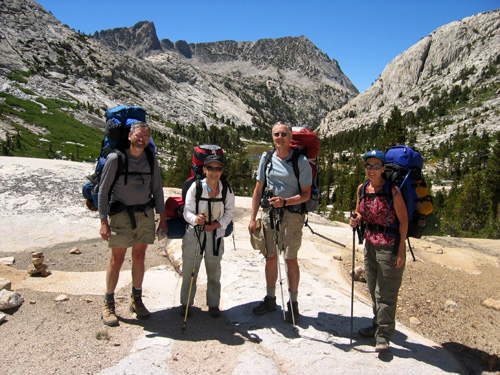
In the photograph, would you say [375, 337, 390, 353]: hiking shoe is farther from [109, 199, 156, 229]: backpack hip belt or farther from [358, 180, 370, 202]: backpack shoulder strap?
[109, 199, 156, 229]: backpack hip belt

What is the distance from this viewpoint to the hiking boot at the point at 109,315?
4.29 m

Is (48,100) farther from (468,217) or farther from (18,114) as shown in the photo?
(468,217)

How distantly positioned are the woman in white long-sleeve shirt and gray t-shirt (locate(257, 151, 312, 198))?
675mm

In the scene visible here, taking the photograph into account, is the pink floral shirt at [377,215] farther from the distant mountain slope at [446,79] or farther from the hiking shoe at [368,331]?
the distant mountain slope at [446,79]

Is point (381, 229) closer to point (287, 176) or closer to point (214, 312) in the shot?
point (287, 176)

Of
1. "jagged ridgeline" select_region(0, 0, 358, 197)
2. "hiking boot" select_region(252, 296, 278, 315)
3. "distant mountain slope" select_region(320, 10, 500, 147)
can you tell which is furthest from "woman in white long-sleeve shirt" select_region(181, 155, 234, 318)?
"distant mountain slope" select_region(320, 10, 500, 147)

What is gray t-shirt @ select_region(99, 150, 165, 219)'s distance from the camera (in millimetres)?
4121

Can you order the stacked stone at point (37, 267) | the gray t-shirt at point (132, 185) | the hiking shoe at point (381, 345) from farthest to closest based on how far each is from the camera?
the stacked stone at point (37, 267), the gray t-shirt at point (132, 185), the hiking shoe at point (381, 345)

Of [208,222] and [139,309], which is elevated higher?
[208,222]

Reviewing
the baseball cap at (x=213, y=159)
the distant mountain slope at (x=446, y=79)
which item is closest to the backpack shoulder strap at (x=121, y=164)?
the baseball cap at (x=213, y=159)

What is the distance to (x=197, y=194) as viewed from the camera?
440cm

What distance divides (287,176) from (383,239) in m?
1.50

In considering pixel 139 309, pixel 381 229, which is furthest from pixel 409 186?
pixel 139 309

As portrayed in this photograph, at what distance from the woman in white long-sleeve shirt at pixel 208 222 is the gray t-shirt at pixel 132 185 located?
0.54 metres
